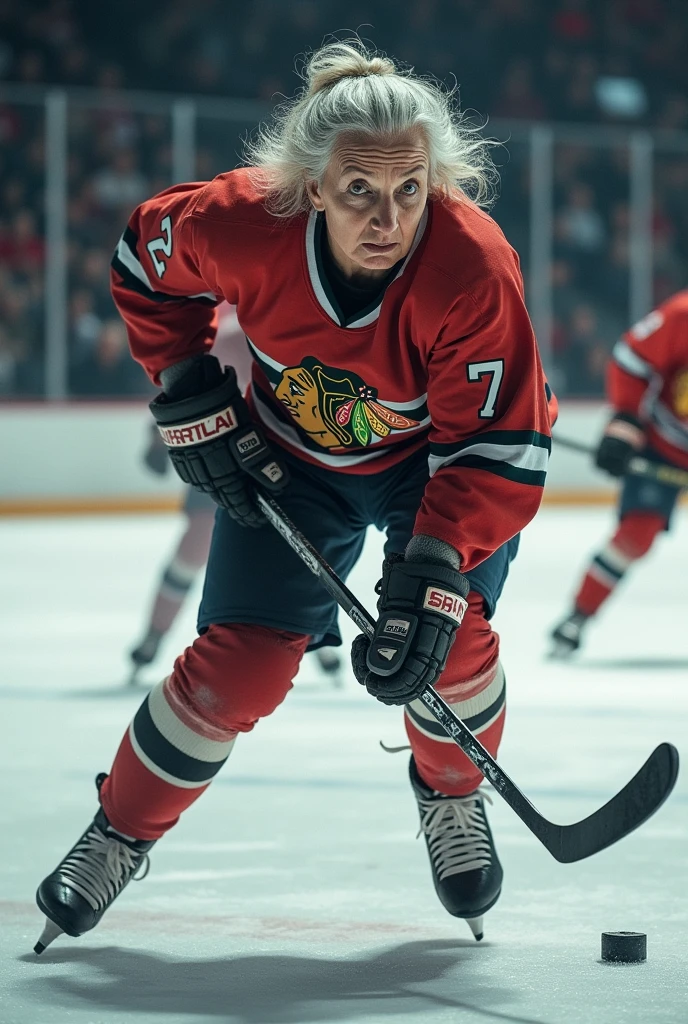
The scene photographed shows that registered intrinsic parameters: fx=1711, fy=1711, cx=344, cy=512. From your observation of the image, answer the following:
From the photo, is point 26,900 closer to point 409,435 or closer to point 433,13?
point 409,435

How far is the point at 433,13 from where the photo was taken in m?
11.1

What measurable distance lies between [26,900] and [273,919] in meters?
0.30

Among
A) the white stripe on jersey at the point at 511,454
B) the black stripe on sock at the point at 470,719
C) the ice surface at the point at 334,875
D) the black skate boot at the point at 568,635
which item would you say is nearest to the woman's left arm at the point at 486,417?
the white stripe on jersey at the point at 511,454

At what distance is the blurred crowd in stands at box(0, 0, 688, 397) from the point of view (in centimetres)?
777

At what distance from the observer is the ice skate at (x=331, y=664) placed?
385cm

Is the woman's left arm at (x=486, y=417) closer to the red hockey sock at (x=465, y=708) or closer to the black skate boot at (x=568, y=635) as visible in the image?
the red hockey sock at (x=465, y=708)

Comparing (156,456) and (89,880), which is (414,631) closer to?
(89,880)

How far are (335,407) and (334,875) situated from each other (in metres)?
0.65

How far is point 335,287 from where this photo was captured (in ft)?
6.07

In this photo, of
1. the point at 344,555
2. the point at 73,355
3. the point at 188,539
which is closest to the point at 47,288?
the point at 73,355

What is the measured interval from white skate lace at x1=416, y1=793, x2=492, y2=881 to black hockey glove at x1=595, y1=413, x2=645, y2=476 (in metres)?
2.32

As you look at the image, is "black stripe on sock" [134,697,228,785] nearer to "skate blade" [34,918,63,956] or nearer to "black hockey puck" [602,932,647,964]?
"skate blade" [34,918,63,956]

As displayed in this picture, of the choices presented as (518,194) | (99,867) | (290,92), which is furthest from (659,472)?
(290,92)

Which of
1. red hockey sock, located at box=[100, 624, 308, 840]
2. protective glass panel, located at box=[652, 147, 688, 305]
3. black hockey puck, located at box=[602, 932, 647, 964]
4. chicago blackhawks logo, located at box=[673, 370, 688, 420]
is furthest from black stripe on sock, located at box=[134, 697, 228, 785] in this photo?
protective glass panel, located at box=[652, 147, 688, 305]
